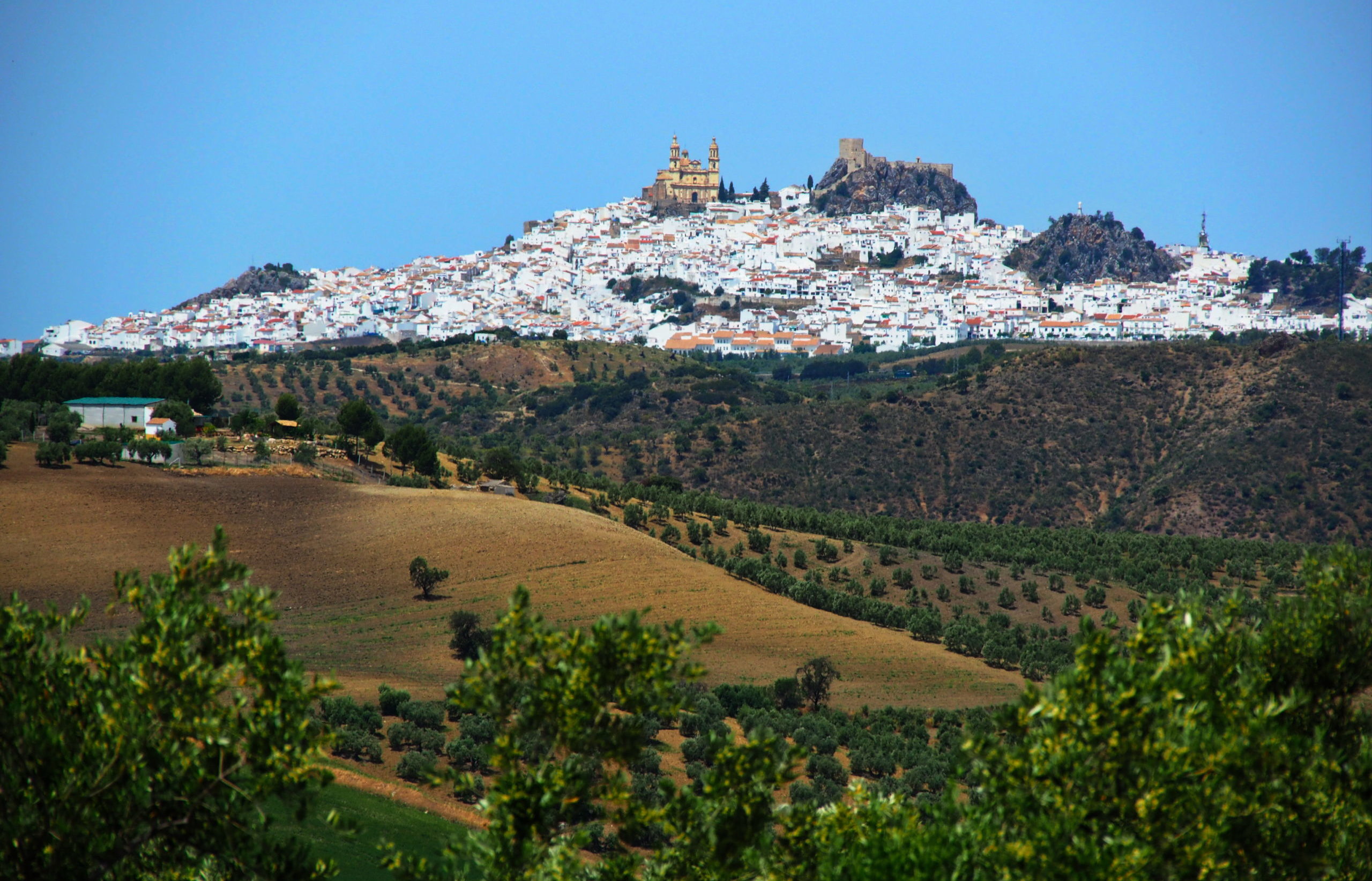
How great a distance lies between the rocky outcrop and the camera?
17488cm

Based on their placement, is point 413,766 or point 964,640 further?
point 964,640

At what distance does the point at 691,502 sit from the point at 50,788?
40.0 meters

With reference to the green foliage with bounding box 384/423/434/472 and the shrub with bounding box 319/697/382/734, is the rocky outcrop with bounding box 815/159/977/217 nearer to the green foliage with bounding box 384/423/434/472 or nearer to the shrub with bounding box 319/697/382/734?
the green foliage with bounding box 384/423/434/472

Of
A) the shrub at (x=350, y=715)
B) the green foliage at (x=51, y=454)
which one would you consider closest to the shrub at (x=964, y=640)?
the shrub at (x=350, y=715)

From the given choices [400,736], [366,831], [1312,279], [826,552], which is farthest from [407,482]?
[1312,279]

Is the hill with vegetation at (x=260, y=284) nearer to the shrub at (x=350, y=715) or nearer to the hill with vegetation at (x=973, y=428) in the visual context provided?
the hill with vegetation at (x=973, y=428)

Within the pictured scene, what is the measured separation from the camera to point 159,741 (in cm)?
725

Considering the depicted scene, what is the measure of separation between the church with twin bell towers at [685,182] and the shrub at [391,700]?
6395 inches

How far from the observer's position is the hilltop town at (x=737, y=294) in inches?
5037

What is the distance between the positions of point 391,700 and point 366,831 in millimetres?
6195

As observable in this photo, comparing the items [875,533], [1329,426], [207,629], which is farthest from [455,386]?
[207,629]

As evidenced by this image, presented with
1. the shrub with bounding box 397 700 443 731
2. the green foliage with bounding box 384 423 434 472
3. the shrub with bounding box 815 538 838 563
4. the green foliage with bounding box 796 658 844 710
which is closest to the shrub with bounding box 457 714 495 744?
the shrub with bounding box 397 700 443 731

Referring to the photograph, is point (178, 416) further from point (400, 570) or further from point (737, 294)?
point (737, 294)

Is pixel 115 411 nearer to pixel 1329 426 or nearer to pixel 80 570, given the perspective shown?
pixel 80 570
